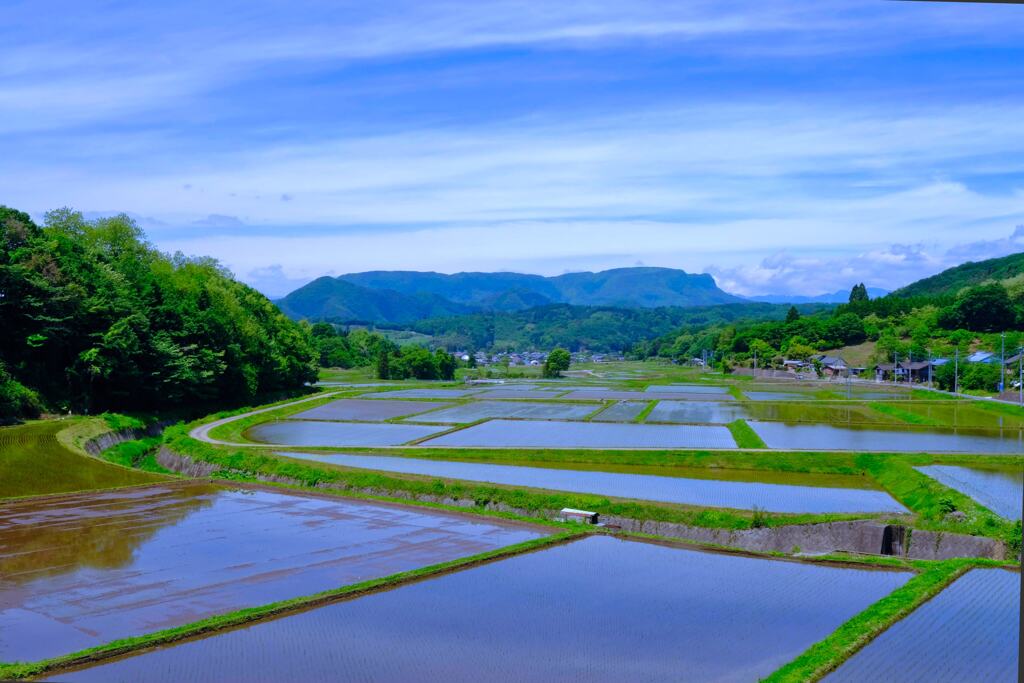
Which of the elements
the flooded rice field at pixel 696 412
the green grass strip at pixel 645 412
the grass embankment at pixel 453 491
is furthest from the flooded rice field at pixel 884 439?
the grass embankment at pixel 453 491

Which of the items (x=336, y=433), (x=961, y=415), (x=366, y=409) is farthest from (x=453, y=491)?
(x=961, y=415)

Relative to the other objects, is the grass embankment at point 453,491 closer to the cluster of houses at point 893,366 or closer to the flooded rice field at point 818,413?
the flooded rice field at point 818,413

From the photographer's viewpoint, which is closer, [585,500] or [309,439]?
[585,500]

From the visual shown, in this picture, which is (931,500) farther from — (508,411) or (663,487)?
(508,411)

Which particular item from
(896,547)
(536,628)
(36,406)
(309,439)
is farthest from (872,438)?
(36,406)

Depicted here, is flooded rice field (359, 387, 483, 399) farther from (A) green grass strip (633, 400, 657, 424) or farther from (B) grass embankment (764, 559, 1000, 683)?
(B) grass embankment (764, 559, 1000, 683)

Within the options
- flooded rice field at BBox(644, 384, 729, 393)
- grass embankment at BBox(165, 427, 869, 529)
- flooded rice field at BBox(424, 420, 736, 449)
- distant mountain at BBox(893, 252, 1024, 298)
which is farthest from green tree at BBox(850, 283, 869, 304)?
grass embankment at BBox(165, 427, 869, 529)

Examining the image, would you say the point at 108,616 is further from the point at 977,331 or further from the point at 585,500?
the point at 977,331
